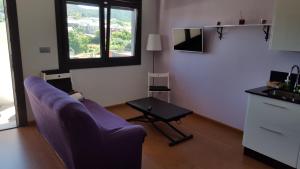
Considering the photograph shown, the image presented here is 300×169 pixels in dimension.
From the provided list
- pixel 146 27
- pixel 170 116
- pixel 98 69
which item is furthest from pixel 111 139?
pixel 146 27

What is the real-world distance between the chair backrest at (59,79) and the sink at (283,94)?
9.22 feet

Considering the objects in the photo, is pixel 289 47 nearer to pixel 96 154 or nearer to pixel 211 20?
pixel 211 20

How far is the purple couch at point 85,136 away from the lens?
5.29 feet

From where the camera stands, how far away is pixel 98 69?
4.09 meters

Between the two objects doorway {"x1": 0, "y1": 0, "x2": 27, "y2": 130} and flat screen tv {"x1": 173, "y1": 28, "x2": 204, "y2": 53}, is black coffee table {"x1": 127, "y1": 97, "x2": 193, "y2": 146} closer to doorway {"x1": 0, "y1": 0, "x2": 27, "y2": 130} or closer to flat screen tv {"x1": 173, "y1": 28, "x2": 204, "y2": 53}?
flat screen tv {"x1": 173, "y1": 28, "x2": 204, "y2": 53}

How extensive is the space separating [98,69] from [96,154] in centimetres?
246

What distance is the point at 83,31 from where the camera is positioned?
3.84 metres

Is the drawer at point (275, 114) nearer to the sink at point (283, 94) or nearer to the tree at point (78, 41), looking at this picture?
the sink at point (283, 94)

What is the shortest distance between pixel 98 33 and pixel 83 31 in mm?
275

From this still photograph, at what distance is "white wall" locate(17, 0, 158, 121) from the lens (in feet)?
10.6

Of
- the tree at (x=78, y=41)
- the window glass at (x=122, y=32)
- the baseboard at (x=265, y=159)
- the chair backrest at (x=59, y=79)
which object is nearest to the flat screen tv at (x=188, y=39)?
the window glass at (x=122, y=32)

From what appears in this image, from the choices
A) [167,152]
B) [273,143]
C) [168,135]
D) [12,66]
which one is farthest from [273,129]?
[12,66]

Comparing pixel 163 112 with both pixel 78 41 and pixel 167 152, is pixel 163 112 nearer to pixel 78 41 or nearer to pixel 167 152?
pixel 167 152

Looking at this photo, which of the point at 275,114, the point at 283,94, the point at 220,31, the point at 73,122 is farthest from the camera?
the point at 220,31
